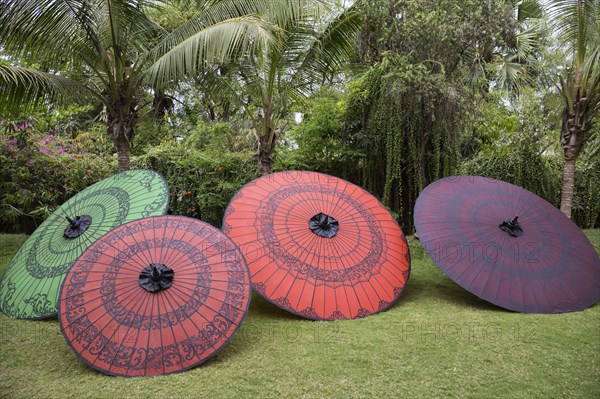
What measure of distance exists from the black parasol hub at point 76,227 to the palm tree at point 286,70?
2626 millimetres

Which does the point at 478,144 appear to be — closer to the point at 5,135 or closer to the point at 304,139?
the point at 304,139

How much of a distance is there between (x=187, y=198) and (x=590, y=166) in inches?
309

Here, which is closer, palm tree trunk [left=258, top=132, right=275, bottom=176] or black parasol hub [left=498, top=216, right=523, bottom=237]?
black parasol hub [left=498, top=216, right=523, bottom=237]

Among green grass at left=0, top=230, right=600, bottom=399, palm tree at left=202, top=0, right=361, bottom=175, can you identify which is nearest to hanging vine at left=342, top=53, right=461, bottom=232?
palm tree at left=202, top=0, right=361, bottom=175

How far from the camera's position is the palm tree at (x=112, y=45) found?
4.44 metres

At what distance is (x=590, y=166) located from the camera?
8383 millimetres

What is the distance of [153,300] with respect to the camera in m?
2.91

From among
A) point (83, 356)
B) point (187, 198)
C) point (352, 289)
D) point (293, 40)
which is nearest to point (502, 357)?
point (352, 289)

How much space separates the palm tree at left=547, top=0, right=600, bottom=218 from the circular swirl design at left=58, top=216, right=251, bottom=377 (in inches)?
203

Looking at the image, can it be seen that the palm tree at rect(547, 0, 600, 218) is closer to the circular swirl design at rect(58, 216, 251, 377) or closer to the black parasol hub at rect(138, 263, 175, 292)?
the circular swirl design at rect(58, 216, 251, 377)

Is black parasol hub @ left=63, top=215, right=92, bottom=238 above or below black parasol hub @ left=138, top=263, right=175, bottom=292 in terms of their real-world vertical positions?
above

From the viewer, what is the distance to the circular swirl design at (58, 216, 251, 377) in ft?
Answer: 8.99

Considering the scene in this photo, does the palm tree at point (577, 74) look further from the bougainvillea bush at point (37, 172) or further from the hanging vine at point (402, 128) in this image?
the bougainvillea bush at point (37, 172)

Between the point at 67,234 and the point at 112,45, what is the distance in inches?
101
